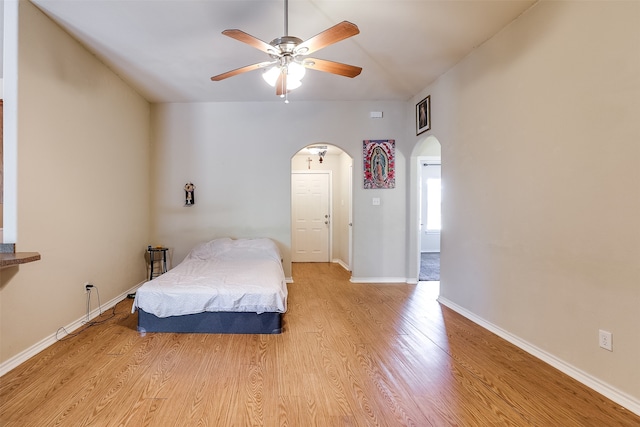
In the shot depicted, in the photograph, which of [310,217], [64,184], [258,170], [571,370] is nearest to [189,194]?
[258,170]

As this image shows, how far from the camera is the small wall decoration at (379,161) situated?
473 centimetres

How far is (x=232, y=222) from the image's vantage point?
468 cm

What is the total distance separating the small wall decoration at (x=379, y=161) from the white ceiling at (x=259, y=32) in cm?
101

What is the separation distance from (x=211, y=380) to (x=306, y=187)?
5044mm

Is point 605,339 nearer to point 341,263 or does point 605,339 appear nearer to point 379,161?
point 379,161

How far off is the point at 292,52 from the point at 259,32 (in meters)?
0.83

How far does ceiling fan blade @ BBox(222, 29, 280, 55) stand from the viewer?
6.43 ft

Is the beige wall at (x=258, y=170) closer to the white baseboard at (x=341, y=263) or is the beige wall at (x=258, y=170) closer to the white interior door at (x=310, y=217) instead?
the white baseboard at (x=341, y=263)

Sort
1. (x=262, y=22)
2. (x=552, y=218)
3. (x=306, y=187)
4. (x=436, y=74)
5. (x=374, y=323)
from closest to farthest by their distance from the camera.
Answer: (x=552, y=218)
(x=262, y=22)
(x=374, y=323)
(x=436, y=74)
(x=306, y=187)

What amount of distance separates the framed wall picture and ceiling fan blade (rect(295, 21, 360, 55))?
235cm

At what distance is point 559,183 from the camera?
7.26 ft

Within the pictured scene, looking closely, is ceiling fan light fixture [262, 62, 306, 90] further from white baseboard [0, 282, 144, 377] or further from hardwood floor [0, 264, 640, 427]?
white baseboard [0, 282, 144, 377]

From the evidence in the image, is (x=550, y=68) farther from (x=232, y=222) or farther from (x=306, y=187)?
(x=306, y=187)

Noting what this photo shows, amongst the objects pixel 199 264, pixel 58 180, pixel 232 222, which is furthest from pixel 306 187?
pixel 58 180
